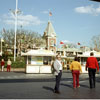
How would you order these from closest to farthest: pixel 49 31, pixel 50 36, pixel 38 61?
1. pixel 38 61
2. pixel 50 36
3. pixel 49 31

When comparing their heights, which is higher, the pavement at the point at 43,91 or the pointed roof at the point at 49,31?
the pointed roof at the point at 49,31

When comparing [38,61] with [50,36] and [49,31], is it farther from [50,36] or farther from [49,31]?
[49,31]

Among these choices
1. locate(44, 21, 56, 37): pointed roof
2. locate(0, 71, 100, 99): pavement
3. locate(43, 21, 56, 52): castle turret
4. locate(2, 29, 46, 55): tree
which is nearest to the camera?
locate(0, 71, 100, 99): pavement

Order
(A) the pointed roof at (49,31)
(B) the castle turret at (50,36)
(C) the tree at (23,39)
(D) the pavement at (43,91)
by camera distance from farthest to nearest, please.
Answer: (A) the pointed roof at (49,31) → (B) the castle turret at (50,36) → (C) the tree at (23,39) → (D) the pavement at (43,91)

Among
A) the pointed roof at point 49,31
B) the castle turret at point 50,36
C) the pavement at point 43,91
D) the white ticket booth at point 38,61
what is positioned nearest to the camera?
the pavement at point 43,91

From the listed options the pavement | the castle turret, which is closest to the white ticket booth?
the pavement

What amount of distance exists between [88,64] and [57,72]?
2249mm

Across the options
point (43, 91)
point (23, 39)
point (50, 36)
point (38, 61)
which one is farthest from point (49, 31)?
point (43, 91)

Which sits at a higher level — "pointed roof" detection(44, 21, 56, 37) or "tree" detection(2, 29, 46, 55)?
"pointed roof" detection(44, 21, 56, 37)

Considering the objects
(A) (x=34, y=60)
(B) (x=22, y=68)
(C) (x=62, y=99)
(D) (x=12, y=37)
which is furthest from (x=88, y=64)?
(D) (x=12, y=37)

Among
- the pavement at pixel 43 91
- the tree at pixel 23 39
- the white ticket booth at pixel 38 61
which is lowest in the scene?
the pavement at pixel 43 91

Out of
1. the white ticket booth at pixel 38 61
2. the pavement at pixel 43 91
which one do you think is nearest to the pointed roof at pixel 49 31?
the white ticket booth at pixel 38 61

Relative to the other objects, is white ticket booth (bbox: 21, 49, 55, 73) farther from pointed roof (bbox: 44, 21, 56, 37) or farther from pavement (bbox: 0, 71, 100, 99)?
pointed roof (bbox: 44, 21, 56, 37)

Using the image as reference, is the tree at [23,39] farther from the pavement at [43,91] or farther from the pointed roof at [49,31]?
the pavement at [43,91]
